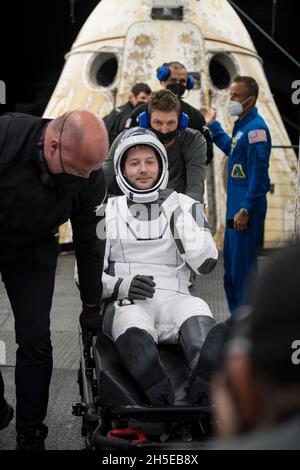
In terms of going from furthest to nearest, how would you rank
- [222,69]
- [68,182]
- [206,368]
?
[222,69], [68,182], [206,368]

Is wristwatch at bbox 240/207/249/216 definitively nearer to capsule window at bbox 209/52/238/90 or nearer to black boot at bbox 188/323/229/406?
black boot at bbox 188/323/229/406

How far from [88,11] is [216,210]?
817 centimetres

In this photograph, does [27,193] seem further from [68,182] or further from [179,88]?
[179,88]

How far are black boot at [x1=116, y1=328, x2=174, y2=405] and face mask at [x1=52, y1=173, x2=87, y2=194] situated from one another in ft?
2.12

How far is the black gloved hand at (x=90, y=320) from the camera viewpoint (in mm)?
3023

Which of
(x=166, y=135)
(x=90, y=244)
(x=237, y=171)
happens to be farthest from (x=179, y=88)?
(x=90, y=244)

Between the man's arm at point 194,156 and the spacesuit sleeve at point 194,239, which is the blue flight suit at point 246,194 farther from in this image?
the spacesuit sleeve at point 194,239

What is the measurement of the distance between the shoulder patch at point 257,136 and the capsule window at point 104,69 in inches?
173

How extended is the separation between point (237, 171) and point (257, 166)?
0.88 ft

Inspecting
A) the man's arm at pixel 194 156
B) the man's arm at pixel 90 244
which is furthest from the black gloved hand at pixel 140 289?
the man's arm at pixel 194 156

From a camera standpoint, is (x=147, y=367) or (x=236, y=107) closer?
(x=147, y=367)

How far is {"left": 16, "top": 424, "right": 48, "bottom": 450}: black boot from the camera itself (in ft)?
9.14

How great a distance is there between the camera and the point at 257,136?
15.5ft

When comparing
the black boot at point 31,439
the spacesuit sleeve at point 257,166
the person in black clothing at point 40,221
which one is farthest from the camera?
the spacesuit sleeve at point 257,166
